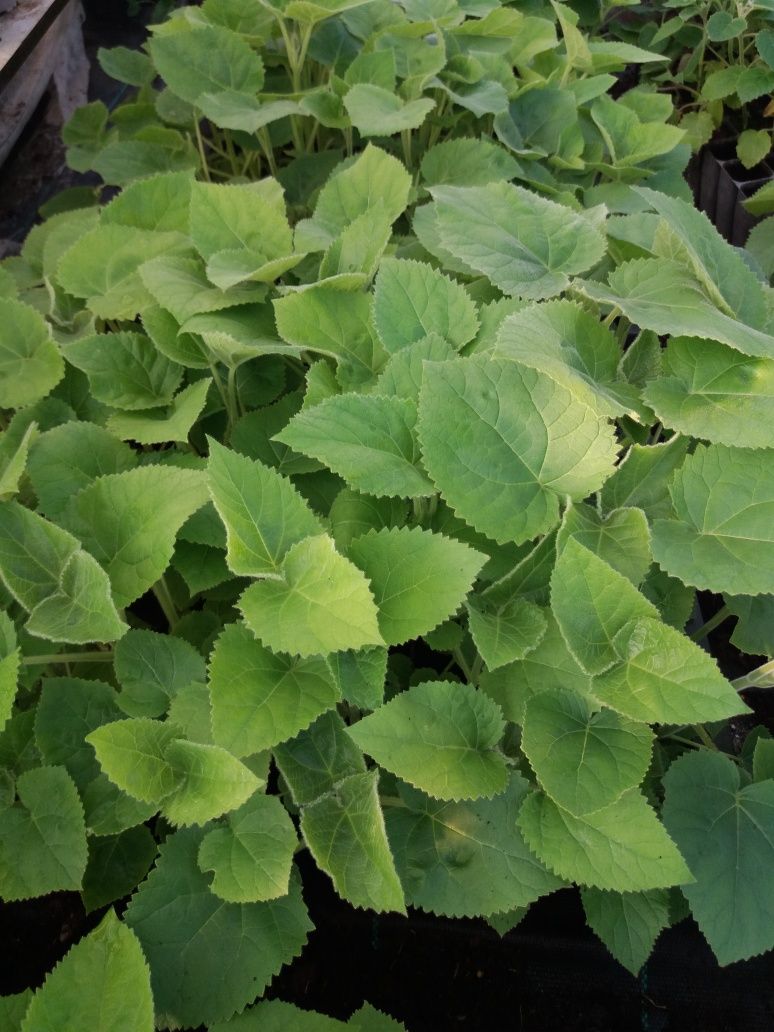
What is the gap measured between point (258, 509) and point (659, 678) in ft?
1.16

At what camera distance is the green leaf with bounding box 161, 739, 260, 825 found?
0.66 metres

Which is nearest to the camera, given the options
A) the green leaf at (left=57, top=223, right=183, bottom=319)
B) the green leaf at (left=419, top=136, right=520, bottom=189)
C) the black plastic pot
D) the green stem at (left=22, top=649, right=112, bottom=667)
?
the green stem at (left=22, top=649, right=112, bottom=667)

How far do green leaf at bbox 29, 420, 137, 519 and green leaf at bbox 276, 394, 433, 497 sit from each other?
0.23 m

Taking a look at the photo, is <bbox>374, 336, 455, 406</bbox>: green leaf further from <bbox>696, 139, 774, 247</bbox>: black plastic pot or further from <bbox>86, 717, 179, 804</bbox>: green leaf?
<bbox>696, 139, 774, 247</bbox>: black plastic pot

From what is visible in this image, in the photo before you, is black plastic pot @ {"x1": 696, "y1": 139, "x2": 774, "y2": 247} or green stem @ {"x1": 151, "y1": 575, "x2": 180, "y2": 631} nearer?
green stem @ {"x1": 151, "y1": 575, "x2": 180, "y2": 631}

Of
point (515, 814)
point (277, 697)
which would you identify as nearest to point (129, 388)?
point (277, 697)

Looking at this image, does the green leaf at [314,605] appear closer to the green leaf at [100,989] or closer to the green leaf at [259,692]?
the green leaf at [259,692]

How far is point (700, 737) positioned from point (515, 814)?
307 millimetres

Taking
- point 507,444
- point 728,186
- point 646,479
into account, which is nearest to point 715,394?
point 646,479

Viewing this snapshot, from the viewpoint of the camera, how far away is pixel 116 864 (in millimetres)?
798

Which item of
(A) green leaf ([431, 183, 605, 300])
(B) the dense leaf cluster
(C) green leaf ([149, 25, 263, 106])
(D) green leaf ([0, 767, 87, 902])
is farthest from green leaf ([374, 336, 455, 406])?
(C) green leaf ([149, 25, 263, 106])

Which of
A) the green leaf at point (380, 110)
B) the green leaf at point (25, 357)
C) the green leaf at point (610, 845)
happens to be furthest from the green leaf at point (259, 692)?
the green leaf at point (380, 110)

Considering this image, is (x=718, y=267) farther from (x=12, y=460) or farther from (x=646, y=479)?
(x=12, y=460)

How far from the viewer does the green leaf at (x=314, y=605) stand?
640mm
